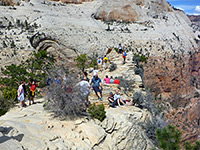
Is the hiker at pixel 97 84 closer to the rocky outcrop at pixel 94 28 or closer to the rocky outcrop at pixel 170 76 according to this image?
the rocky outcrop at pixel 94 28

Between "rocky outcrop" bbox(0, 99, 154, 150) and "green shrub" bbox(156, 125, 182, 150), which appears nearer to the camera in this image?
"rocky outcrop" bbox(0, 99, 154, 150)

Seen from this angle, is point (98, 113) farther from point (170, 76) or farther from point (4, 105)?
point (170, 76)

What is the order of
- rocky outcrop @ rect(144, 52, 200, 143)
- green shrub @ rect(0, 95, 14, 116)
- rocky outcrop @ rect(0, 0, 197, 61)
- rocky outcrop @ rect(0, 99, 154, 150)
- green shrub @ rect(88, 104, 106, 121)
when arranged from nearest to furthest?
rocky outcrop @ rect(0, 99, 154, 150)
green shrub @ rect(88, 104, 106, 121)
green shrub @ rect(0, 95, 14, 116)
rocky outcrop @ rect(0, 0, 197, 61)
rocky outcrop @ rect(144, 52, 200, 143)

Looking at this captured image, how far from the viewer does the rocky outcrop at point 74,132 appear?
4.00 meters

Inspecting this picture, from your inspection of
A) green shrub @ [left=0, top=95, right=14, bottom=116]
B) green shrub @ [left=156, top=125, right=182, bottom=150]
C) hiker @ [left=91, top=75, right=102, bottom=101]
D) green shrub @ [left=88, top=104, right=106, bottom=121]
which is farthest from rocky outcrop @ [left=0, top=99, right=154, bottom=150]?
green shrub @ [left=156, top=125, right=182, bottom=150]

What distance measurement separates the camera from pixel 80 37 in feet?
65.0

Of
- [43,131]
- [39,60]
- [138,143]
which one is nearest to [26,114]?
[43,131]

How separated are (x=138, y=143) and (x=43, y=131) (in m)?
3.13

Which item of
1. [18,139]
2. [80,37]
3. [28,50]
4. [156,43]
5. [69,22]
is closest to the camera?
[18,139]

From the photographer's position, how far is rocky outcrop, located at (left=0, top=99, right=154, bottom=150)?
13.1 feet

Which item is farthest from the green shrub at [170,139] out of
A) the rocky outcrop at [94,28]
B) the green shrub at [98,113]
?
the rocky outcrop at [94,28]

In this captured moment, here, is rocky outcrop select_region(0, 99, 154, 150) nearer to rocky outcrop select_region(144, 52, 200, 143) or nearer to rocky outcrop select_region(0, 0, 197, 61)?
rocky outcrop select_region(0, 0, 197, 61)

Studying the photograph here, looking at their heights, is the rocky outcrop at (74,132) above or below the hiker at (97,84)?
below

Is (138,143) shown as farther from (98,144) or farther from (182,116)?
(182,116)
